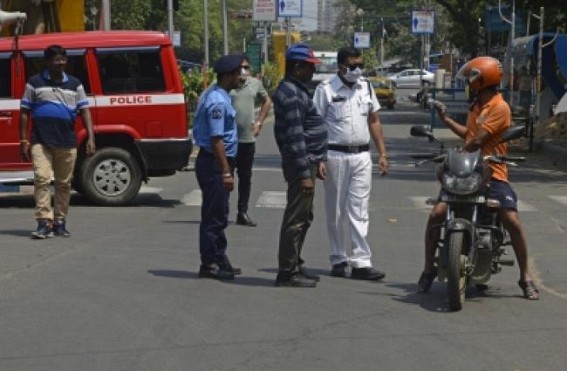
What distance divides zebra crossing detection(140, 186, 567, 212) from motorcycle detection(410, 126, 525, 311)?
24.3 ft

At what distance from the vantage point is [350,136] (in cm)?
981

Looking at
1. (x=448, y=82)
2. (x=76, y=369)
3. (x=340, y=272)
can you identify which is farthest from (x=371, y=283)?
(x=448, y=82)

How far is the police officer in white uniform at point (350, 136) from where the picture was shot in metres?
9.83

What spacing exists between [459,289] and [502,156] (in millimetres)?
1113

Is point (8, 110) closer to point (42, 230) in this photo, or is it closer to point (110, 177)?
point (110, 177)

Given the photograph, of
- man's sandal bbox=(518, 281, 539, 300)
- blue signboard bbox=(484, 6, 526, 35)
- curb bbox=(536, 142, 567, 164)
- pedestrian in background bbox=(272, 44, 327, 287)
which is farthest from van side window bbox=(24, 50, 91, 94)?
blue signboard bbox=(484, 6, 526, 35)

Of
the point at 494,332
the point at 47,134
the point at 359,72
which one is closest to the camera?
the point at 494,332

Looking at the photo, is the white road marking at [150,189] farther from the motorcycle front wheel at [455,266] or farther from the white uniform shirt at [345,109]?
the motorcycle front wheel at [455,266]

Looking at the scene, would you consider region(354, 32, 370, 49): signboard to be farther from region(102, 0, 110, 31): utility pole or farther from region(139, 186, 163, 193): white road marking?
region(139, 186, 163, 193): white road marking

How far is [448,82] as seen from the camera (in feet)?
201

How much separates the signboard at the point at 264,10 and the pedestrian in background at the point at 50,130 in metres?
42.5

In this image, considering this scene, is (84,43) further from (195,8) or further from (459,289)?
(195,8)

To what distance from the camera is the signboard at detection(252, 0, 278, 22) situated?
2146 inches

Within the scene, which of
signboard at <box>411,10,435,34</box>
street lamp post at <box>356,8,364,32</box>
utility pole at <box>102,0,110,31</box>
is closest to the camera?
utility pole at <box>102,0,110,31</box>
